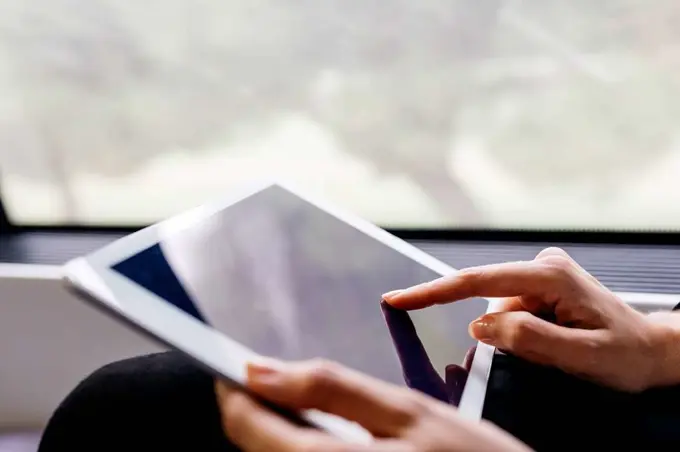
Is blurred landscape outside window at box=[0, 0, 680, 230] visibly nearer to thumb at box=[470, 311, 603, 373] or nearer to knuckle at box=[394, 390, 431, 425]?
thumb at box=[470, 311, 603, 373]

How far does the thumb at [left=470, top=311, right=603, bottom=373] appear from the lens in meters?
0.60

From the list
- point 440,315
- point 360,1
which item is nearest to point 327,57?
point 360,1

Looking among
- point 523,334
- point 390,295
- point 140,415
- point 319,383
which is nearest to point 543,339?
point 523,334

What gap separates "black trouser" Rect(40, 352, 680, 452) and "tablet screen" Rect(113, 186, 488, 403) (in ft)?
0.23

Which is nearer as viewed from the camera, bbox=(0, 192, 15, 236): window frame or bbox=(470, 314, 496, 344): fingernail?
bbox=(470, 314, 496, 344): fingernail

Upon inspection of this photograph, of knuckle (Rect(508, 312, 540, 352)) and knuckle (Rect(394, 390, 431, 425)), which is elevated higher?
knuckle (Rect(508, 312, 540, 352))

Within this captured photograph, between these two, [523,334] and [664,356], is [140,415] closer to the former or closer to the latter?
[523,334]

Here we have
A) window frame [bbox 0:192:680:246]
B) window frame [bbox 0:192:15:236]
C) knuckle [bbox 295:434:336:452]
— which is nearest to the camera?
knuckle [bbox 295:434:336:452]

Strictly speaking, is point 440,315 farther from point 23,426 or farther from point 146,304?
point 23,426

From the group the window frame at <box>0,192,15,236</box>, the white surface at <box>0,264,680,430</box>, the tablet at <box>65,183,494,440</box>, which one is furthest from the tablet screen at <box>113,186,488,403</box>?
the window frame at <box>0,192,15,236</box>

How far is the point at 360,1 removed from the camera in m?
0.97

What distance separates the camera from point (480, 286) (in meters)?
0.60

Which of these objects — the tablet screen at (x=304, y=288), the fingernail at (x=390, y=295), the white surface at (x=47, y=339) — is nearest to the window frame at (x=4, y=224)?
the white surface at (x=47, y=339)

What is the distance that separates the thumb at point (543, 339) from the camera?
0.60m
